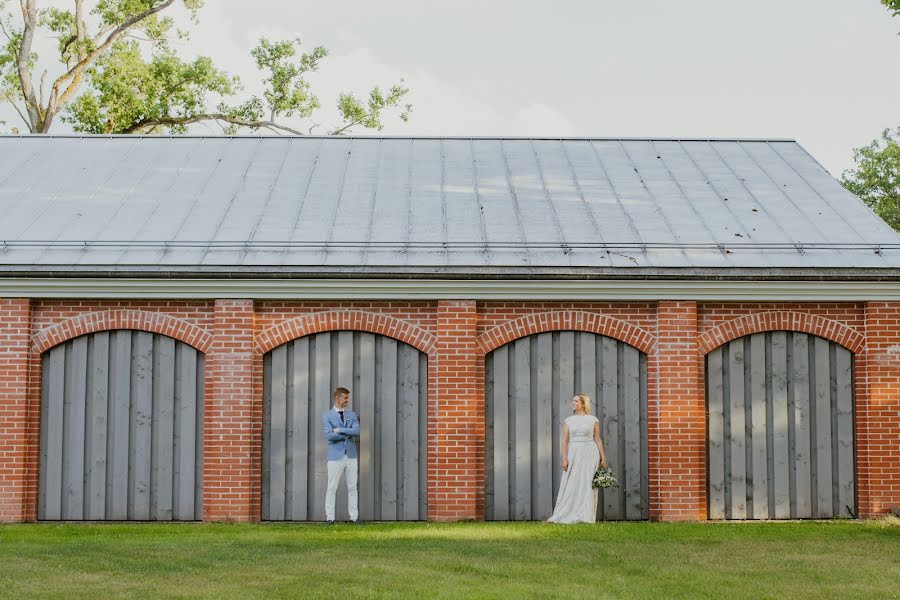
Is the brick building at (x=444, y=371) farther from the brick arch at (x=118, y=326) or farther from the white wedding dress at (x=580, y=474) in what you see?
the white wedding dress at (x=580, y=474)

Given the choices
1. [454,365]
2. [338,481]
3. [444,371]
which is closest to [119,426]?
[338,481]

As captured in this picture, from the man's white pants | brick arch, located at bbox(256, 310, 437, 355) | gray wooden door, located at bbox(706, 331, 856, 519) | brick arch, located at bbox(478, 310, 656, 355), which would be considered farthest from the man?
gray wooden door, located at bbox(706, 331, 856, 519)

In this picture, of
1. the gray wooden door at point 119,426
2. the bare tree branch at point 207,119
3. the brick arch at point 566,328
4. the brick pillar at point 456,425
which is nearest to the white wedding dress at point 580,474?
the brick pillar at point 456,425

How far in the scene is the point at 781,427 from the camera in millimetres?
14977

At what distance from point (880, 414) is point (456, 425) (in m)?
5.37

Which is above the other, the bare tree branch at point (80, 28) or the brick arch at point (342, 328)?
the bare tree branch at point (80, 28)

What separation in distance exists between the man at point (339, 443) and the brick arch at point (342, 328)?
0.97m

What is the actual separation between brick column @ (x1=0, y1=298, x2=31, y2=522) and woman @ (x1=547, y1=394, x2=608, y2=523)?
6632mm

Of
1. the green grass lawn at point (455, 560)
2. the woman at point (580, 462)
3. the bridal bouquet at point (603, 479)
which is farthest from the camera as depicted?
the woman at point (580, 462)

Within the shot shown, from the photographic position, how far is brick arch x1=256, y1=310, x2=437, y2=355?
14742mm

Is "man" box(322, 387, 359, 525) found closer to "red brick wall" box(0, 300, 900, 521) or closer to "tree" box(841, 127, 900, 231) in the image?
"red brick wall" box(0, 300, 900, 521)

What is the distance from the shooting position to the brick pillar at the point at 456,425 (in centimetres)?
1453

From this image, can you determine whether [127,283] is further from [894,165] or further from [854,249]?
[894,165]

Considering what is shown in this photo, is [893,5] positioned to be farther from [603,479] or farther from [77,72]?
[77,72]
